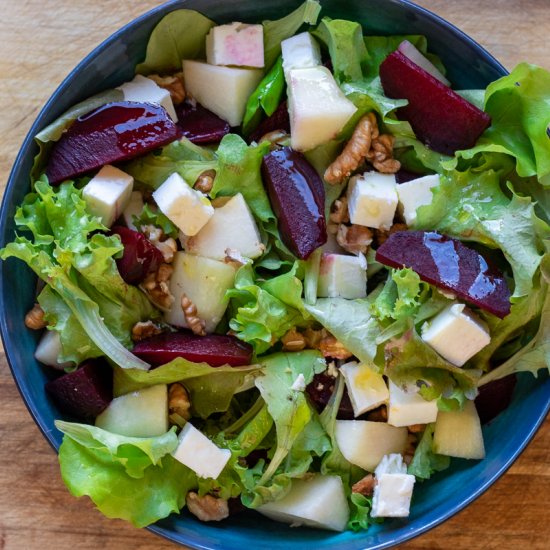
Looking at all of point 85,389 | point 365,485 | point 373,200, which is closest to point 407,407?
point 365,485

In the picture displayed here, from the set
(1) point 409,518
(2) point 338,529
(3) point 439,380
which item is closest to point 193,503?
(2) point 338,529

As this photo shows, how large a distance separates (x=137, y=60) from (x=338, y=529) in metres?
1.07

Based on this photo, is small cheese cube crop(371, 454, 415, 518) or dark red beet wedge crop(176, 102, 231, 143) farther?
dark red beet wedge crop(176, 102, 231, 143)

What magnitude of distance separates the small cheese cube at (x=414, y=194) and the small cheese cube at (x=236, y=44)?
0.42 metres

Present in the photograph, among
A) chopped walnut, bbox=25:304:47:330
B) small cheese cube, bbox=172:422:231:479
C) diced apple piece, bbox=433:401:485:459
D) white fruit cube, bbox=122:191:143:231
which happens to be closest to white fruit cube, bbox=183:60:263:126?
white fruit cube, bbox=122:191:143:231

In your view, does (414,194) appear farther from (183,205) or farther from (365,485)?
(365,485)

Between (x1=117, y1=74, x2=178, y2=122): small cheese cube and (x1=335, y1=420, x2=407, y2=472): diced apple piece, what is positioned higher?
(x1=117, y1=74, x2=178, y2=122): small cheese cube

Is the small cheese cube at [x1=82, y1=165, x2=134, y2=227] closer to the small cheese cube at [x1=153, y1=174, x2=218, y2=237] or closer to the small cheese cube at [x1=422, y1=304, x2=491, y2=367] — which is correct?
the small cheese cube at [x1=153, y1=174, x2=218, y2=237]

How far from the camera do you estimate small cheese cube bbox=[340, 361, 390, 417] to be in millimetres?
1717

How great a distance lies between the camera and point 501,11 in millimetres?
1984

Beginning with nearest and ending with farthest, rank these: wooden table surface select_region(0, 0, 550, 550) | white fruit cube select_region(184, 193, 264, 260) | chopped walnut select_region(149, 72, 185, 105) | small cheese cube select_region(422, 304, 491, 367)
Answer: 1. small cheese cube select_region(422, 304, 491, 367)
2. white fruit cube select_region(184, 193, 264, 260)
3. chopped walnut select_region(149, 72, 185, 105)
4. wooden table surface select_region(0, 0, 550, 550)

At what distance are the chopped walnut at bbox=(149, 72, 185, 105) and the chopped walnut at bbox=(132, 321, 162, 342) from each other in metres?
0.49

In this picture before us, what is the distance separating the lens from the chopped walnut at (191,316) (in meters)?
1.70

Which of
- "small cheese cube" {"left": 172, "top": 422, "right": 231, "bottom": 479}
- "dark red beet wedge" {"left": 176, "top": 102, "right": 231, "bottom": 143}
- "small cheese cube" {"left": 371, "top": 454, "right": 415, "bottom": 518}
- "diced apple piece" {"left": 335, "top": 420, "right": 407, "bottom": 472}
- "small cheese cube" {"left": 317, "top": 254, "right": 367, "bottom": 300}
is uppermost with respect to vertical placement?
"dark red beet wedge" {"left": 176, "top": 102, "right": 231, "bottom": 143}
